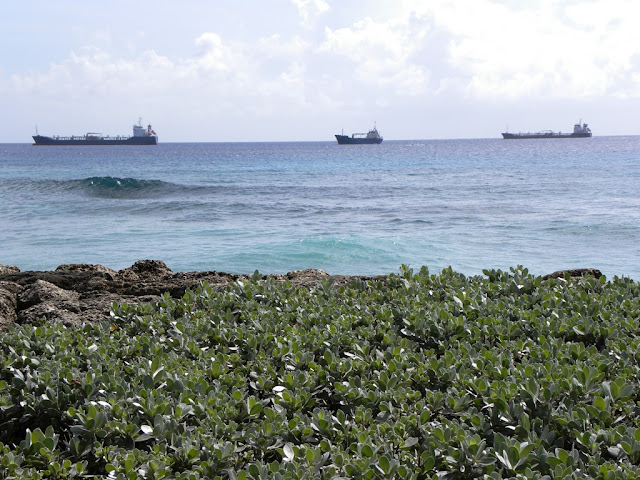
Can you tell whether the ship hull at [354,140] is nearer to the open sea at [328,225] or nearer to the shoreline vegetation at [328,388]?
the open sea at [328,225]

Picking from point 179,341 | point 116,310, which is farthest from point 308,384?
point 116,310

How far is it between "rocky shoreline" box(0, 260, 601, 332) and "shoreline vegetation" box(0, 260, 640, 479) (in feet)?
0.21

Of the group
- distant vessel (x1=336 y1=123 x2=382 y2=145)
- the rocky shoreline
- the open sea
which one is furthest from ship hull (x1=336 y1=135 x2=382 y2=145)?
the rocky shoreline

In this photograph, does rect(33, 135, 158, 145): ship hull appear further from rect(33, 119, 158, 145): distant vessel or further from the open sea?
the open sea

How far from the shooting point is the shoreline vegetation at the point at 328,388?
96.7 inches

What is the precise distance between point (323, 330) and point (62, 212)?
2136cm

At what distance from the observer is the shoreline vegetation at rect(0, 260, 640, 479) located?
246cm

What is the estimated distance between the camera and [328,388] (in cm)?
319

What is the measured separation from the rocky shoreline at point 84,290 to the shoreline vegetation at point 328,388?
0.06 meters

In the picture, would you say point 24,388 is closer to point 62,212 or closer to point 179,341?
point 179,341

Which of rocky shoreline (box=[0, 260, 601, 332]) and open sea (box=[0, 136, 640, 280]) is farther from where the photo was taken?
open sea (box=[0, 136, 640, 280])

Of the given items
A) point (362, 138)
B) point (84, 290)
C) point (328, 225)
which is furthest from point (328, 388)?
point (362, 138)

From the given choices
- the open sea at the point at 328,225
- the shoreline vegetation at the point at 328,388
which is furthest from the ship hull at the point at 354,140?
the shoreline vegetation at the point at 328,388

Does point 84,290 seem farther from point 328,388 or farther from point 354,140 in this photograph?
point 354,140
